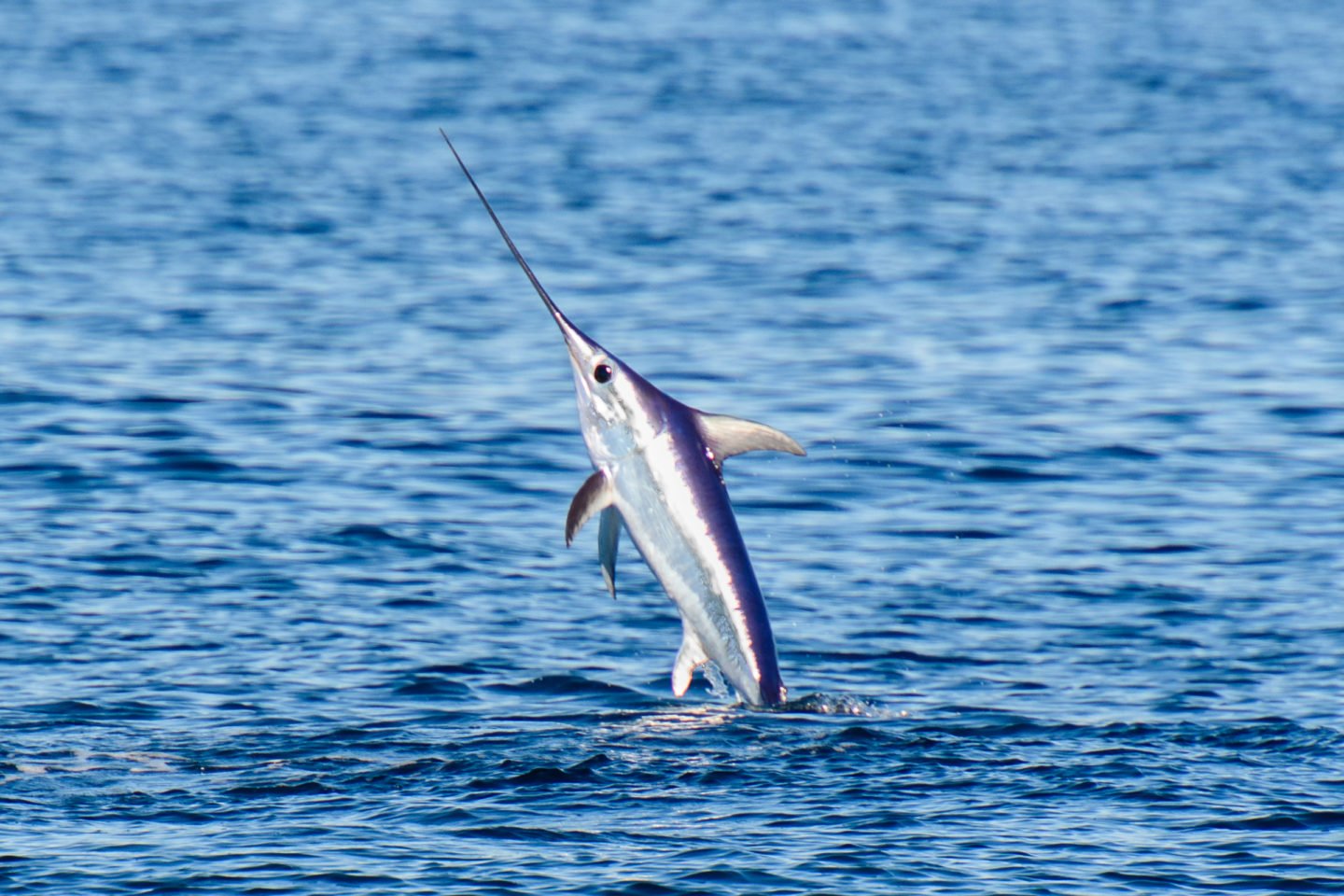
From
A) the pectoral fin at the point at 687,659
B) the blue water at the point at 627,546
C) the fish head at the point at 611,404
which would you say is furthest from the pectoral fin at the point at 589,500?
the blue water at the point at 627,546

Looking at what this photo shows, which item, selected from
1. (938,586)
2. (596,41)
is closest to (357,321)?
(938,586)

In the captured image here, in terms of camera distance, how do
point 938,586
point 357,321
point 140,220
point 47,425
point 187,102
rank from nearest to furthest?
point 938,586 < point 47,425 < point 357,321 < point 140,220 < point 187,102

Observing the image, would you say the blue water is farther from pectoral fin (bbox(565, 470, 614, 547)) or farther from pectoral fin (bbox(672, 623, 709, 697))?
pectoral fin (bbox(565, 470, 614, 547))

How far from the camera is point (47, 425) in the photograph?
75.8 ft

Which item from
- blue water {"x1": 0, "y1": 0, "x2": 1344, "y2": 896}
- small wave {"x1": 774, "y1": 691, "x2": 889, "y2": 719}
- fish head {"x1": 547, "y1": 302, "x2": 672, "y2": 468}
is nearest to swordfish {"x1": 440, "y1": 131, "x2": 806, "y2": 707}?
fish head {"x1": 547, "y1": 302, "x2": 672, "y2": 468}

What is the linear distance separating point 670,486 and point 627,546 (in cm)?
741

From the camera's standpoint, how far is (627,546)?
20359 millimetres

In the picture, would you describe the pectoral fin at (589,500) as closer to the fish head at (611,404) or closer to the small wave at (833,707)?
the fish head at (611,404)

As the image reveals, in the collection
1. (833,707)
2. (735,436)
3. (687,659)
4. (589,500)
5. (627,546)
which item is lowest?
(627,546)

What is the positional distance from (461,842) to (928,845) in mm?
2556

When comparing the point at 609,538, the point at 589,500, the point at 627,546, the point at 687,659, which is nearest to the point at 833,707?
the point at 687,659

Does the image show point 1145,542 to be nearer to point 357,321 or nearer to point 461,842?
point 461,842

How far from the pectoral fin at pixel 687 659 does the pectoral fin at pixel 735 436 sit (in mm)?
1153

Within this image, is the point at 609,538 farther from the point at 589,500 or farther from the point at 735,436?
the point at 735,436
